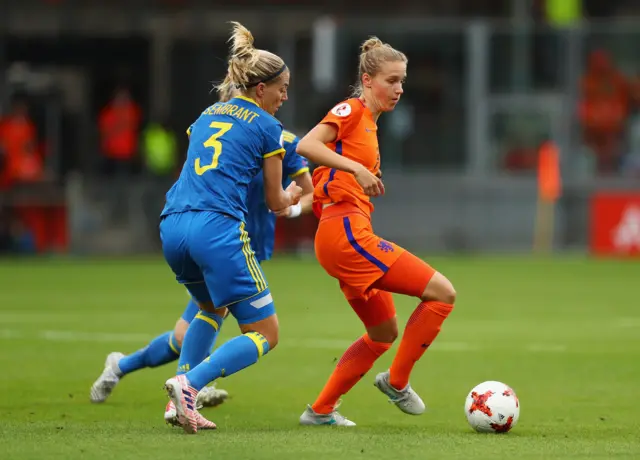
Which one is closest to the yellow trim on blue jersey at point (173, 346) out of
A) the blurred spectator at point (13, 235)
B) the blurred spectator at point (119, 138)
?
the blurred spectator at point (13, 235)

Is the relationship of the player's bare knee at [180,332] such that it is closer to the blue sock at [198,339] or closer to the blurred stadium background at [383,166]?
the blue sock at [198,339]

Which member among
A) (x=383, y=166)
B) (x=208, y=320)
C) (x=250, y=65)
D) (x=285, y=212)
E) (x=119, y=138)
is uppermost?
(x=250, y=65)

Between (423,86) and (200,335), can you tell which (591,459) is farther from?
(423,86)

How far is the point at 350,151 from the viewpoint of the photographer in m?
7.59

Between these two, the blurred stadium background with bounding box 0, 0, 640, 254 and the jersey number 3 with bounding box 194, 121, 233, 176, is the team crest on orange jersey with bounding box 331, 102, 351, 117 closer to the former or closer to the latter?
the jersey number 3 with bounding box 194, 121, 233, 176

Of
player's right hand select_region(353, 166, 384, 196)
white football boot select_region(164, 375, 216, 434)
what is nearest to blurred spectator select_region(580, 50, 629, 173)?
player's right hand select_region(353, 166, 384, 196)

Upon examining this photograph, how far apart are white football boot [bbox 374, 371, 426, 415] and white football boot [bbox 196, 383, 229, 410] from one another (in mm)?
1367

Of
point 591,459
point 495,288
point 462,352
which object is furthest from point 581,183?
point 591,459

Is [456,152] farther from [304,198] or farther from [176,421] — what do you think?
[176,421]

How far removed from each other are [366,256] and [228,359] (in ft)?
3.18

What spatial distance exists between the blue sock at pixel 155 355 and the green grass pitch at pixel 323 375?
0.25m

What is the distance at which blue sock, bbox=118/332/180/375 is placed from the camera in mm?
8773

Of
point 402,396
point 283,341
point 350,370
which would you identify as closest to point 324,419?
point 350,370

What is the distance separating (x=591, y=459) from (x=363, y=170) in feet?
6.28
